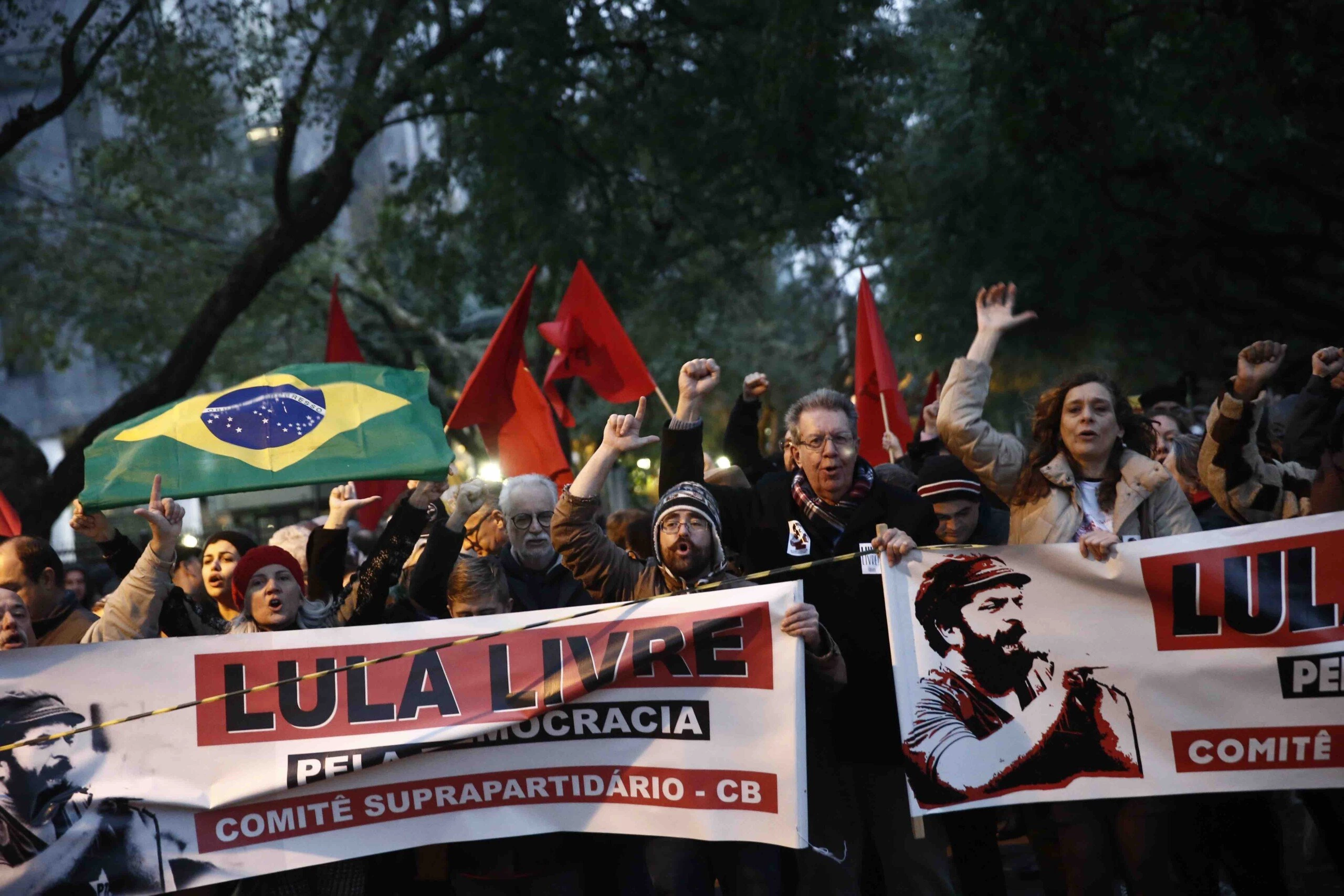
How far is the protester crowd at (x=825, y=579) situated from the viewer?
438 cm

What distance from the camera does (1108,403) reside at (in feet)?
15.1

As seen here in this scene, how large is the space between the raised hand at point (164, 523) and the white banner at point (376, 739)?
11.7 inches

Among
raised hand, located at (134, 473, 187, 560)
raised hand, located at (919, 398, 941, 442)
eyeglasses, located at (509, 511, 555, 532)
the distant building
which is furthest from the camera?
the distant building

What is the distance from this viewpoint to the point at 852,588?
4574mm

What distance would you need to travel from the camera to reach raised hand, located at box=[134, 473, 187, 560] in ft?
15.1

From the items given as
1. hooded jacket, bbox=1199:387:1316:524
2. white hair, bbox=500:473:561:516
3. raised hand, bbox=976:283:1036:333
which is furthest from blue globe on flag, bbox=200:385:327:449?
hooded jacket, bbox=1199:387:1316:524

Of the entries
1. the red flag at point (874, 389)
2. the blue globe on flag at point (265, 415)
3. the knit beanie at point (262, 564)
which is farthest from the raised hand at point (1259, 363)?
the red flag at point (874, 389)

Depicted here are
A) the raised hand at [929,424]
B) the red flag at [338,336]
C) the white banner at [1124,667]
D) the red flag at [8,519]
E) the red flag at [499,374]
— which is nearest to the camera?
the white banner at [1124,667]

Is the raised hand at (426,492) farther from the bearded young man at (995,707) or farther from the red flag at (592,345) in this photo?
the red flag at (592,345)

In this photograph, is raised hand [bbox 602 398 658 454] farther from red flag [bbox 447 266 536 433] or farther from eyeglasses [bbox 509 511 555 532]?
red flag [bbox 447 266 536 433]

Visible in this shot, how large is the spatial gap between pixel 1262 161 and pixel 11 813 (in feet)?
45.0

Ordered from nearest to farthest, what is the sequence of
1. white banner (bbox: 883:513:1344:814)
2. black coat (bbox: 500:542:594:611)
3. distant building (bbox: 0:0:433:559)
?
1. white banner (bbox: 883:513:1344:814)
2. black coat (bbox: 500:542:594:611)
3. distant building (bbox: 0:0:433:559)

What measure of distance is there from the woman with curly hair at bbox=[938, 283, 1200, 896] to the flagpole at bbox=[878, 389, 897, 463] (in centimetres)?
346

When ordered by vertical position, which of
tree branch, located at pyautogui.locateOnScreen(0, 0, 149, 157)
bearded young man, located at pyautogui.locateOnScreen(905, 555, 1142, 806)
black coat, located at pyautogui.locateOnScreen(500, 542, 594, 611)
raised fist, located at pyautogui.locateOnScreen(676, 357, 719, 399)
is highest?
tree branch, located at pyautogui.locateOnScreen(0, 0, 149, 157)
